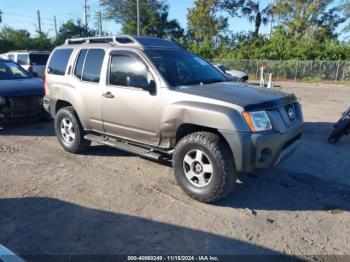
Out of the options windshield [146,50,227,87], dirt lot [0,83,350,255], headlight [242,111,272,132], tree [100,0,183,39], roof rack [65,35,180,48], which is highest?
tree [100,0,183,39]

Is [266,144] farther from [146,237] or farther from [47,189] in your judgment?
[47,189]

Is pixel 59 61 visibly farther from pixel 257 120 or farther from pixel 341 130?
pixel 341 130

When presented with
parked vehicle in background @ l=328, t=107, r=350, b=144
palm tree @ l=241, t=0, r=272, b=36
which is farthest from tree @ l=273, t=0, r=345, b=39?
parked vehicle in background @ l=328, t=107, r=350, b=144

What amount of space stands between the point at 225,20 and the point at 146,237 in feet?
133

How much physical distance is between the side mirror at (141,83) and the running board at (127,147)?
917mm

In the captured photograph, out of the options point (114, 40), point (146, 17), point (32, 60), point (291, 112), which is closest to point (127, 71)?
point (114, 40)

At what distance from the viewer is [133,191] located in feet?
14.9

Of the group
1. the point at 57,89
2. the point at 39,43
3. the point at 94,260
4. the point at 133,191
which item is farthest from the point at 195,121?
the point at 39,43

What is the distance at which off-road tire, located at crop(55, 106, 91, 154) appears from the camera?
589 cm

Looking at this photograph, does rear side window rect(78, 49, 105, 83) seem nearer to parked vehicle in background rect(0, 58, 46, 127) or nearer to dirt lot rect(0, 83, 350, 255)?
dirt lot rect(0, 83, 350, 255)

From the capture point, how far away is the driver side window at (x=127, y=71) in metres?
4.65

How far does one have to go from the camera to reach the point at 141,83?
4590mm

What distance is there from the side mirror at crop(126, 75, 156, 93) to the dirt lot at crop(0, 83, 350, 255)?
1368mm

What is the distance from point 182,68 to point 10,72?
6.05 metres
